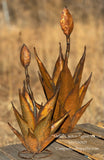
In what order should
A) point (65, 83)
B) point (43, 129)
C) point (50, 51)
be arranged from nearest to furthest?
1. point (43, 129)
2. point (65, 83)
3. point (50, 51)

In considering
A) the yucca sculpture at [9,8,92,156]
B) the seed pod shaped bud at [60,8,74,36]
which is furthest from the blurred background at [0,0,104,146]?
the seed pod shaped bud at [60,8,74,36]

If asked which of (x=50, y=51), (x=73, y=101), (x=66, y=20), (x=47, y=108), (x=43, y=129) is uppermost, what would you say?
(x=50, y=51)

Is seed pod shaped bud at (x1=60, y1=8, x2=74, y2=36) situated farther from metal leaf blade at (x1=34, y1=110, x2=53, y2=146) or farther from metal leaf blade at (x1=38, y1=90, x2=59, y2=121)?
metal leaf blade at (x1=34, y1=110, x2=53, y2=146)

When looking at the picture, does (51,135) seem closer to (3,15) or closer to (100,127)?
(100,127)

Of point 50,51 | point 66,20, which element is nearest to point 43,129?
point 66,20

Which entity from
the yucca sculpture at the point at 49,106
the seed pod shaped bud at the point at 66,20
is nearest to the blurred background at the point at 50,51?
the yucca sculpture at the point at 49,106

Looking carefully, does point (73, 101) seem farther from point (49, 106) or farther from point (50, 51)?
point (50, 51)

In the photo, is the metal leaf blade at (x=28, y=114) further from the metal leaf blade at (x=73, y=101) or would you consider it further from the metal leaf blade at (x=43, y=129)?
the metal leaf blade at (x=73, y=101)

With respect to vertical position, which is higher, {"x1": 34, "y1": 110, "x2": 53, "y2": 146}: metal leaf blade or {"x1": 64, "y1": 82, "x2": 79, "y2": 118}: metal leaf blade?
{"x1": 64, "y1": 82, "x2": 79, "y2": 118}: metal leaf blade
